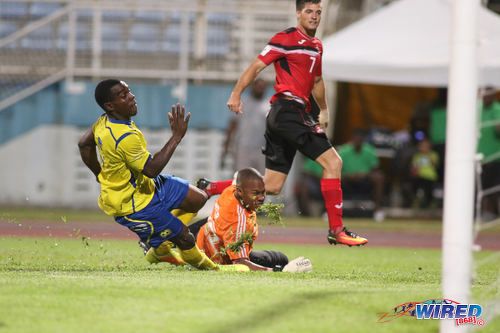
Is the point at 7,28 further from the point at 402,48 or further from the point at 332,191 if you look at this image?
the point at 332,191

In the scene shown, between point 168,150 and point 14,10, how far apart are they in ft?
42.7

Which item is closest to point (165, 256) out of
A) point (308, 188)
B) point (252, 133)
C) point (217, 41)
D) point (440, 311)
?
point (440, 311)

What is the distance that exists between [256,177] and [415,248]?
4664 millimetres

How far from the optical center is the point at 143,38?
56.2 ft

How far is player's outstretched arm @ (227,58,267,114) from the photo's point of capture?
605 cm

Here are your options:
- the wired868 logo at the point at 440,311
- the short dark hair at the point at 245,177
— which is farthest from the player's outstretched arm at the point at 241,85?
the wired868 logo at the point at 440,311

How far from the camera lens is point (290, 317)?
4.05 metres

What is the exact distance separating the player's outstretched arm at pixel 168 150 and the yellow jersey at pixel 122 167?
66 millimetres

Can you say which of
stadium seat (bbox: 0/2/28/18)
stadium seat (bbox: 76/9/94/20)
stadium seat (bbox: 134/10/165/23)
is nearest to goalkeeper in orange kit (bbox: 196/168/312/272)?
stadium seat (bbox: 134/10/165/23)

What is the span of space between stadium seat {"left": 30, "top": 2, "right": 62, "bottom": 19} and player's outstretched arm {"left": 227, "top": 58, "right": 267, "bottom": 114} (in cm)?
1231

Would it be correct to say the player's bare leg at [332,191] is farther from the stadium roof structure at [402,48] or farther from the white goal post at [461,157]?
the stadium roof structure at [402,48]

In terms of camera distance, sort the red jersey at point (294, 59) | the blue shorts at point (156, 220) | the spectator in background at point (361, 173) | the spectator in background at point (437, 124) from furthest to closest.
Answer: the spectator in background at point (437, 124)
the spectator in background at point (361, 173)
the red jersey at point (294, 59)
the blue shorts at point (156, 220)

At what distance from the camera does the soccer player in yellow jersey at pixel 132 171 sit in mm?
5754

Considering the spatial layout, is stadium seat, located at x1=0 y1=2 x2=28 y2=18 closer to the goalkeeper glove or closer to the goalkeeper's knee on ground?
the goalkeeper's knee on ground
